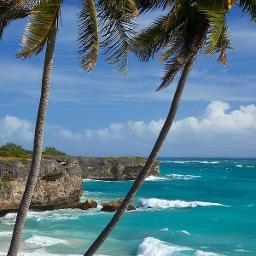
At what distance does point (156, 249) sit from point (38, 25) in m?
23.9

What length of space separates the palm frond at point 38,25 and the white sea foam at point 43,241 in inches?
944

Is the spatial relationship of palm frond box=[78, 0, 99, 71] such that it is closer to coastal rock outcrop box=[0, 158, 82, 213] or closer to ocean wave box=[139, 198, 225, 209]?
coastal rock outcrop box=[0, 158, 82, 213]

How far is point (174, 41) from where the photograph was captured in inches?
488

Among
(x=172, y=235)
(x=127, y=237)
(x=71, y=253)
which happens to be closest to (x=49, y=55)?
(x=71, y=253)

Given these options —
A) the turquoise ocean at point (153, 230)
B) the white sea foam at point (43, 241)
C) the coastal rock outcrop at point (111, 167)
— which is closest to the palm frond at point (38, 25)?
the turquoise ocean at point (153, 230)

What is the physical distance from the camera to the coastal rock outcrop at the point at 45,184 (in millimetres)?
41344

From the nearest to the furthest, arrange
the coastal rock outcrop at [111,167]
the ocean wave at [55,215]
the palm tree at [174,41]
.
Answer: the palm tree at [174,41] → the ocean wave at [55,215] → the coastal rock outcrop at [111,167]

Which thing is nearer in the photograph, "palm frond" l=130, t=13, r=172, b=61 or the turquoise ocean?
"palm frond" l=130, t=13, r=172, b=61

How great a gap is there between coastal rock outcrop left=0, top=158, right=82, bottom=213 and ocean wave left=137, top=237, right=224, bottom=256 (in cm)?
1206

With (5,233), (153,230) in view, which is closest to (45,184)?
(5,233)

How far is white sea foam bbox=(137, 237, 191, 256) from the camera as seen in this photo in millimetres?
31580

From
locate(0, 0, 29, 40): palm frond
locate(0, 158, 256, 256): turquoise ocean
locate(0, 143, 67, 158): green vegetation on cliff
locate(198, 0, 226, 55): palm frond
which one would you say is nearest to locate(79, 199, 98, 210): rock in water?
locate(0, 158, 256, 256): turquoise ocean

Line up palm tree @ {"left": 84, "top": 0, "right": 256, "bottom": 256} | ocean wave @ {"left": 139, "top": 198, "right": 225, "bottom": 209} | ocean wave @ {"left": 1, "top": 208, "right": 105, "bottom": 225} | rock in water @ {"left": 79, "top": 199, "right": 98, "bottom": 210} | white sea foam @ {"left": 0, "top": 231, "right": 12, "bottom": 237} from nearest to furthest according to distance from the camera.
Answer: palm tree @ {"left": 84, "top": 0, "right": 256, "bottom": 256}, white sea foam @ {"left": 0, "top": 231, "right": 12, "bottom": 237}, ocean wave @ {"left": 1, "top": 208, "right": 105, "bottom": 225}, rock in water @ {"left": 79, "top": 199, "right": 98, "bottom": 210}, ocean wave @ {"left": 139, "top": 198, "right": 225, "bottom": 209}

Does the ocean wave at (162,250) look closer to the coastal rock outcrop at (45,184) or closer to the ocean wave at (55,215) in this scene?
the ocean wave at (55,215)
